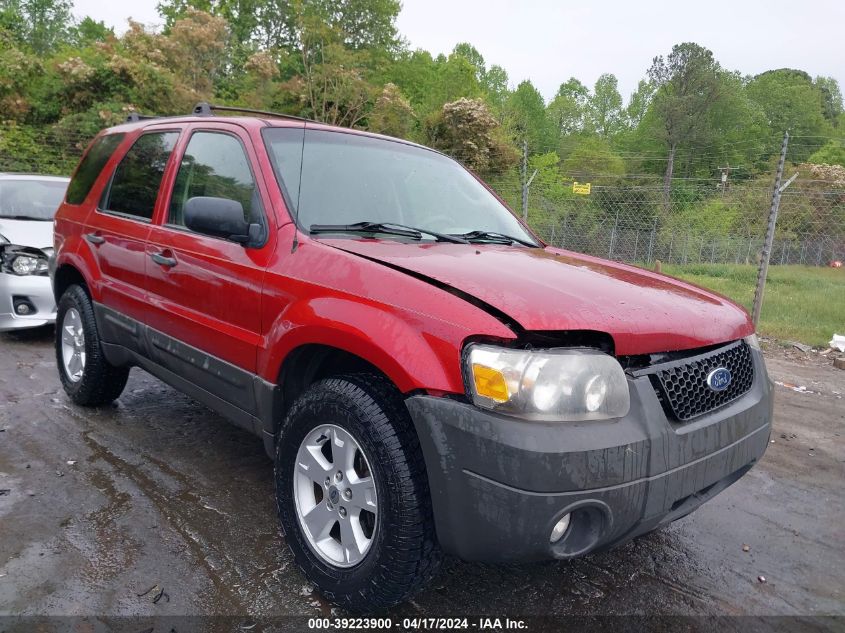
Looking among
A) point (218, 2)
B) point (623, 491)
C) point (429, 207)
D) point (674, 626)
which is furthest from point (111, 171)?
point (218, 2)

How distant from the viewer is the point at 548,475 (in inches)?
69.3

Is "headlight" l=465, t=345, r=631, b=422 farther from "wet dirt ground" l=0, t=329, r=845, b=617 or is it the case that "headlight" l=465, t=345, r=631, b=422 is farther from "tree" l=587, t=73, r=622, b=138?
"tree" l=587, t=73, r=622, b=138

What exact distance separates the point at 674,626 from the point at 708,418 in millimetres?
799

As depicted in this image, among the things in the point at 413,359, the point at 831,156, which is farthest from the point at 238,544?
the point at 831,156

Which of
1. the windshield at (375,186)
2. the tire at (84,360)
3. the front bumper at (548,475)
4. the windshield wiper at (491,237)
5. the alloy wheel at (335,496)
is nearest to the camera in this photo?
the front bumper at (548,475)

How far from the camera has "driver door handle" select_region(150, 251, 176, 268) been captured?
3.09 m

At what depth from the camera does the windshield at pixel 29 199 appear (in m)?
6.39

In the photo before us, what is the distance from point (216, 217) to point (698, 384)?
6.47 feet

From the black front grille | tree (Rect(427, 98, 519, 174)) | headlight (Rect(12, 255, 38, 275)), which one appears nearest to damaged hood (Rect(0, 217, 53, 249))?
headlight (Rect(12, 255, 38, 275))

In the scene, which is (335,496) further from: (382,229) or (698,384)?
(698,384)

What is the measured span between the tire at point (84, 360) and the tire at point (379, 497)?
2276 millimetres

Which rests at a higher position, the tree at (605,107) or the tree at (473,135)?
the tree at (605,107)

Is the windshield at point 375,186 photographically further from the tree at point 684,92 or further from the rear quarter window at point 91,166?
the tree at point 684,92

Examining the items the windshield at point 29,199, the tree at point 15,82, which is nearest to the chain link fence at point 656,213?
the tree at point 15,82
